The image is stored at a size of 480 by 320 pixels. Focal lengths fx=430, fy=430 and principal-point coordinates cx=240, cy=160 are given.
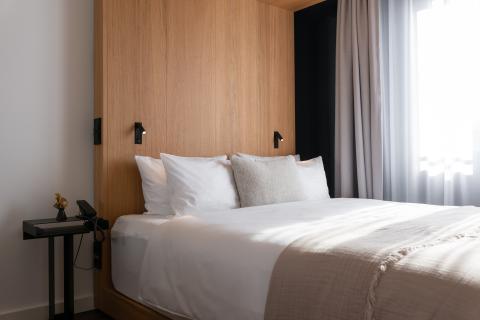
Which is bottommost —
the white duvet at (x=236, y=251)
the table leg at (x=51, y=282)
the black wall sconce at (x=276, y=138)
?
the table leg at (x=51, y=282)

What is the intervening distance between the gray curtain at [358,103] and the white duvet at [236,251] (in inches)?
36.1

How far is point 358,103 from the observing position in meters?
3.24

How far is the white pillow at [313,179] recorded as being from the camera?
2940 millimetres

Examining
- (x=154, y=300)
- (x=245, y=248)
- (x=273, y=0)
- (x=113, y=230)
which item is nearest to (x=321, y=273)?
(x=245, y=248)

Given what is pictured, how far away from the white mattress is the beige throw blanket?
954 millimetres

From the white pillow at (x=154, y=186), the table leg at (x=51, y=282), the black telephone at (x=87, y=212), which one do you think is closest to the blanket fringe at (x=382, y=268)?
the white pillow at (x=154, y=186)

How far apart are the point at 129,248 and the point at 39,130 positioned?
85cm

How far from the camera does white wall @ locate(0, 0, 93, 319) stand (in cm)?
230

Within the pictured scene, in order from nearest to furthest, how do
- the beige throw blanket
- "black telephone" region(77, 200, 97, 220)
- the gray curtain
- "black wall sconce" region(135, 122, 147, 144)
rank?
the beige throw blanket
"black telephone" region(77, 200, 97, 220)
"black wall sconce" region(135, 122, 147, 144)
the gray curtain

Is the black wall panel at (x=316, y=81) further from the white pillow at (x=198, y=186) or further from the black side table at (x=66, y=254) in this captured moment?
the black side table at (x=66, y=254)

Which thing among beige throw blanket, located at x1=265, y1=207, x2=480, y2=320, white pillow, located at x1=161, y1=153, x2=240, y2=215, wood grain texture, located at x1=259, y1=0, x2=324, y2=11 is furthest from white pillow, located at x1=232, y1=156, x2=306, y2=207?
wood grain texture, located at x1=259, y1=0, x2=324, y2=11

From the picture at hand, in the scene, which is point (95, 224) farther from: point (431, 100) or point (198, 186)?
point (431, 100)

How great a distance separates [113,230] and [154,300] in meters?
0.62

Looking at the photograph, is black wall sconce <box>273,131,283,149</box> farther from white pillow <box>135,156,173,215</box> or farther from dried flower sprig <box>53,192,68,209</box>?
dried flower sprig <box>53,192,68,209</box>
